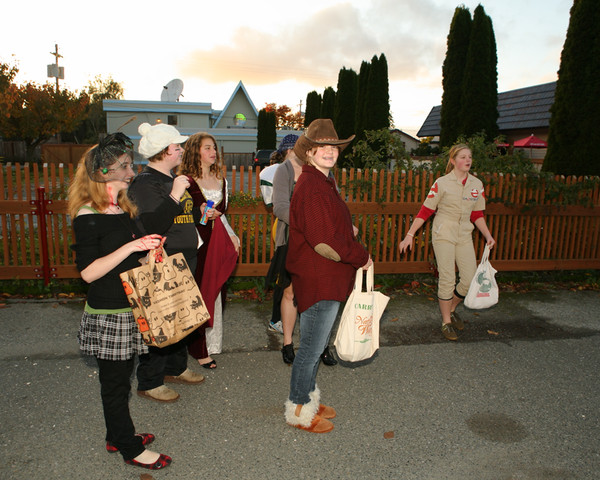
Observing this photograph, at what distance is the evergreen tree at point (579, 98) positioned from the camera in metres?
8.33

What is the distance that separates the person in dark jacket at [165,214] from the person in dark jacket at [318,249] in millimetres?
804

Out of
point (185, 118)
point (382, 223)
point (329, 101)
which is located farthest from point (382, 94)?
point (185, 118)

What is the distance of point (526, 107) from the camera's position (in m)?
28.5

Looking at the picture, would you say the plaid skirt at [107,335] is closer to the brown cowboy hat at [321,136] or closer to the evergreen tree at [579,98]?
the brown cowboy hat at [321,136]

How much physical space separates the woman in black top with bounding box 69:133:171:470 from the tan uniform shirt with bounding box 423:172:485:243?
3.19m

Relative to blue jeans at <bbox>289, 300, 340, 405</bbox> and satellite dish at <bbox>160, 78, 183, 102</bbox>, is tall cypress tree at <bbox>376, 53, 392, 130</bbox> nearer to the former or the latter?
blue jeans at <bbox>289, 300, 340, 405</bbox>

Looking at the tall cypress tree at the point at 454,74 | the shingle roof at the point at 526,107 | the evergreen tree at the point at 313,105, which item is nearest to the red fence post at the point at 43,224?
the tall cypress tree at the point at 454,74

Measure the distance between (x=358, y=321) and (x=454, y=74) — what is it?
1763 centimetres

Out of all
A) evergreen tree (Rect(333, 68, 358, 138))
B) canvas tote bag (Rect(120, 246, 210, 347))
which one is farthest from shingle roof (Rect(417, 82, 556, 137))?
canvas tote bag (Rect(120, 246, 210, 347))

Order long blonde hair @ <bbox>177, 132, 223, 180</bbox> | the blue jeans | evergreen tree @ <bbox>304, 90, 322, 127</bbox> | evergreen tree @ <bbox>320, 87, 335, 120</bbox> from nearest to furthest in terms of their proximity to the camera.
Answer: the blue jeans < long blonde hair @ <bbox>177, 132, 223, 180</bbox> < evergreen tree @ <bbox>320, 87, 335, 120</bbox> < evergreen tree @ <bbox>304, 90, 322, 127</bbox>

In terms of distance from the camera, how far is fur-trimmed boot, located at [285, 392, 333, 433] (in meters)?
3.25

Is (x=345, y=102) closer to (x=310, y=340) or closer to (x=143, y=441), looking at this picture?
(x=310, y=340)

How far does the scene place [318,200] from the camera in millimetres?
2885

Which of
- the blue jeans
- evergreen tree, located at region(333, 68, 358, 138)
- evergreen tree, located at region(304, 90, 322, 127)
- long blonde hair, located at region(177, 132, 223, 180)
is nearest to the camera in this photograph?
the blue jeans
